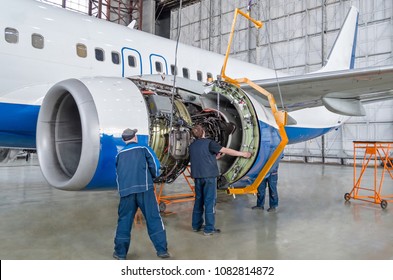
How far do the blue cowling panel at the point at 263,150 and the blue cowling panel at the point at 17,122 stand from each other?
2792 mm

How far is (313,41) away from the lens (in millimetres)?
16875

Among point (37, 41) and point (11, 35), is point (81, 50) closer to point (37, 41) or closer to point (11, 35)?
point (37, 41)

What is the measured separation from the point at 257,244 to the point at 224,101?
1.87 meters

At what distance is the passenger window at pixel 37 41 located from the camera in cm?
Result: 454

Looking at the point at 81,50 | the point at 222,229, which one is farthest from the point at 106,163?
the point at 81,50

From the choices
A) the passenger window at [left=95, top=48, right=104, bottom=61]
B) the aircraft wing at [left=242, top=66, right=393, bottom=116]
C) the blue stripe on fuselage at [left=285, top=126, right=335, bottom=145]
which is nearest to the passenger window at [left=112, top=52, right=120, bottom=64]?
the passenger window at [left=95, top=48, right=104, bottom=61]

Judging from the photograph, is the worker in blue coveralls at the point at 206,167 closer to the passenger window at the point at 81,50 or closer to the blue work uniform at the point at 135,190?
the blue work uniform at the point at 135,190

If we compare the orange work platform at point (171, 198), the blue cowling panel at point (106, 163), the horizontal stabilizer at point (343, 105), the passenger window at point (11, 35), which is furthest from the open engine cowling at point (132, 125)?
the horizontal stabilizer at point (343, 105)

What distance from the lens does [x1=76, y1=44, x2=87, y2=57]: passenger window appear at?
5027 millimetres

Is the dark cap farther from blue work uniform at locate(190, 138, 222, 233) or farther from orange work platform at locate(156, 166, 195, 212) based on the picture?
orange work platform at locate(156, 166, 195, 212)

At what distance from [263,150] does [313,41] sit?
48.6 feet

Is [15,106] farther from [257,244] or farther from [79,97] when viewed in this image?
[257,244]
